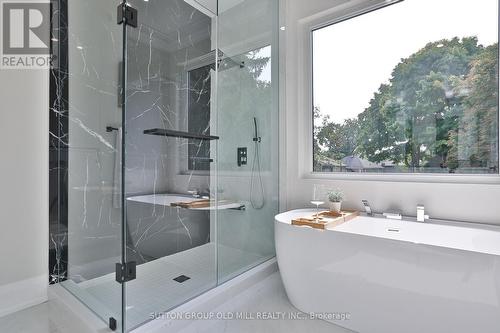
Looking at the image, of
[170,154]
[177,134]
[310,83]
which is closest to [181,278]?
[170,154]

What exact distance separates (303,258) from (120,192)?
121 cm

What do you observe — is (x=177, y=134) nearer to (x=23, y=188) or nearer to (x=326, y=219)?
(x=23, y=188)

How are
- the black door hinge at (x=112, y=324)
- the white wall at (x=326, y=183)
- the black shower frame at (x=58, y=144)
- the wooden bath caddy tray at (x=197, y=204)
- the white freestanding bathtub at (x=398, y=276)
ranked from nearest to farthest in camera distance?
the white freestanding bathtub at (x=398, y=276)
the black door hinge at (x=112, y=324)
the white wall at (x=326, y=183)
the black shower frame at (x=58, y=144)
the wooden bath caddy tray at (x=197, y=204)

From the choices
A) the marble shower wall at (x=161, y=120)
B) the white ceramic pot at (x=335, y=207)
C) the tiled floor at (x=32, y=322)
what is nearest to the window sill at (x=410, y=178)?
the white ceramic pot at (x=335, y=207)

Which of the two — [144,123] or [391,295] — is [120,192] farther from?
[391,295]

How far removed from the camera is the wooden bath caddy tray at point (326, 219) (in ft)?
5.81

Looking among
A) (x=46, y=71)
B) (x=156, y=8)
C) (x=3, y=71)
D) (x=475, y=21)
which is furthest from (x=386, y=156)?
(x=3, y=71)

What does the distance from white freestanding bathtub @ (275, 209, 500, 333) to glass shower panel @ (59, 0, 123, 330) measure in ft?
3.91

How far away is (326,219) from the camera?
1939mm

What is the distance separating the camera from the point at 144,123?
6.07 feet

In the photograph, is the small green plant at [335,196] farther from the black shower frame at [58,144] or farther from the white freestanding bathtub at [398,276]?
the black shower frame at [58,144]

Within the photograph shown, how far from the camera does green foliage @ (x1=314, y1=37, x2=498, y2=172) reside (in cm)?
195

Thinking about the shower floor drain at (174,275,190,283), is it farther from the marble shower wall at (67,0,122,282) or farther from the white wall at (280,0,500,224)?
the white wall at (280,0,500,224)

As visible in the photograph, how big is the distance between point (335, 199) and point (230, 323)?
4.00 feet
